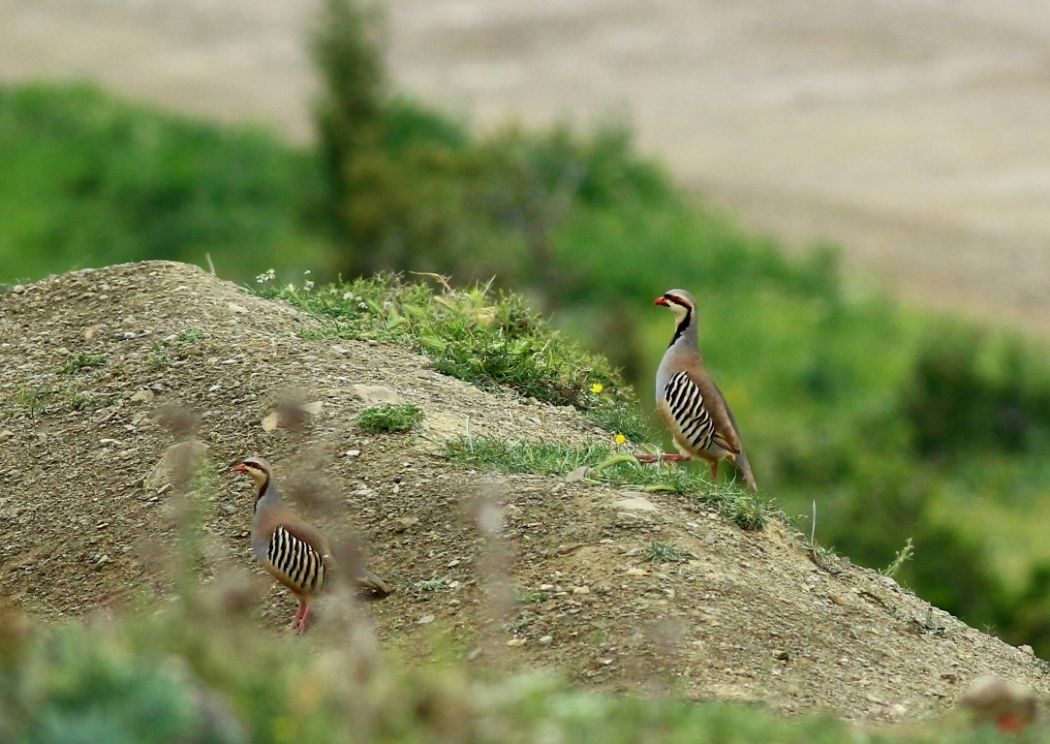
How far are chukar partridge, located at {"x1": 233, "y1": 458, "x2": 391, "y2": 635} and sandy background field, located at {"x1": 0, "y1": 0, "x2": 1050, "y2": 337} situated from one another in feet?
67.0

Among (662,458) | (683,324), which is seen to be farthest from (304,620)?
(683,324)

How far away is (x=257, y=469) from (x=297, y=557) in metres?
0.44

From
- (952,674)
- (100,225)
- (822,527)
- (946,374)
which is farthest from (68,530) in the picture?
(100,225)

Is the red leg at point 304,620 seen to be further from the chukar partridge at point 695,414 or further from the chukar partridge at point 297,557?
the chukar partridge at point 695,414

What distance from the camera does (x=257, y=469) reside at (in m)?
7.18

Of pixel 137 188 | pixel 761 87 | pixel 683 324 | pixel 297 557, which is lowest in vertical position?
pixel 137 188

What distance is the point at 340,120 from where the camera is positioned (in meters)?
28.0

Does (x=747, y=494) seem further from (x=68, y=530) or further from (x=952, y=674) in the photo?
(x=68, y=530)

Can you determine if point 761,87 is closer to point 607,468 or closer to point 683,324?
point 683,324

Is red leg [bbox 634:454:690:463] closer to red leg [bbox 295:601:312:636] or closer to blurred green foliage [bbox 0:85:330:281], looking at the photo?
red leg [bbox 295:601:312:636]

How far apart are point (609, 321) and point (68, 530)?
50.4ft

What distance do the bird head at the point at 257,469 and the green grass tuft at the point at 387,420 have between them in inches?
27.6

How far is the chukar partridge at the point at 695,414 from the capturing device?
26.5ft

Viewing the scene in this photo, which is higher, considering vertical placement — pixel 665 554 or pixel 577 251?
pixel 665 554
